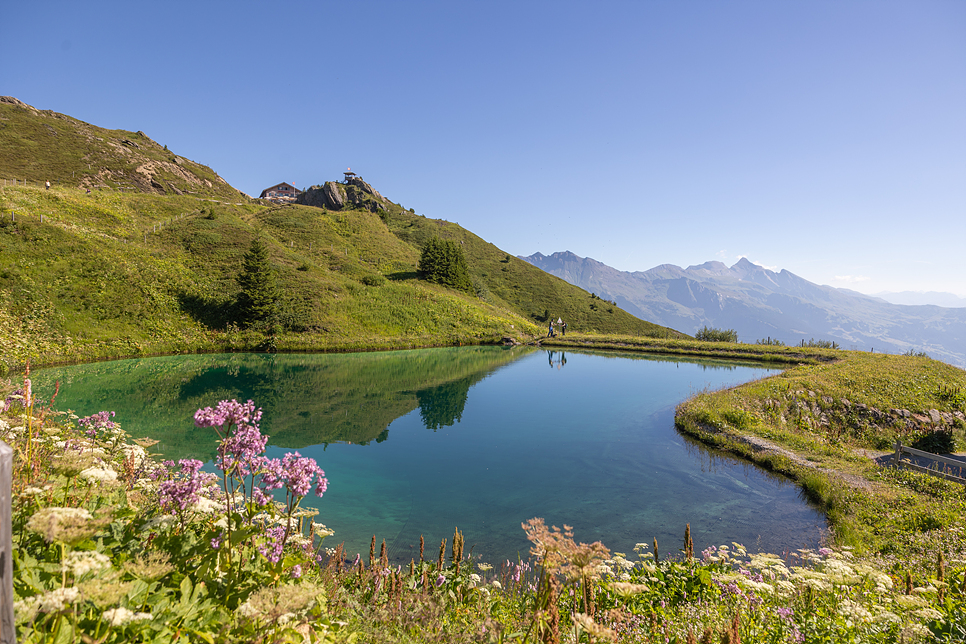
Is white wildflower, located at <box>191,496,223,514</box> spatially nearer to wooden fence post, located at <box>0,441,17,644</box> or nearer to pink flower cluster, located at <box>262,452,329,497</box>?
pink flower cluster, located at <box>262,452,329,497</box>

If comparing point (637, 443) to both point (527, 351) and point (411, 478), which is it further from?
point (527, 351)

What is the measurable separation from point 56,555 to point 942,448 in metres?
21.8

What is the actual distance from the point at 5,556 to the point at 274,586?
196 cm

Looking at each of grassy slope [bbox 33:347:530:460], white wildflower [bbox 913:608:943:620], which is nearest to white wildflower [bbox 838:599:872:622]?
white wildflower [bbox 913:608:943:620]

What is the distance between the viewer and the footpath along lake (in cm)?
834

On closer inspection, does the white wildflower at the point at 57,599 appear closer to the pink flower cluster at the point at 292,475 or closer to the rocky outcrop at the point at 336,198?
the pink flower cluster at the point at 292,475

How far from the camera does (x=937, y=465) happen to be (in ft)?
35.9

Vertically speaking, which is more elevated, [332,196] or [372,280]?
[332,196]

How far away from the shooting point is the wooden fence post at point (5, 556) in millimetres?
1239

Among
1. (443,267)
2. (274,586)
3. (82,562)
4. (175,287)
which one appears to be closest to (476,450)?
(274,586)

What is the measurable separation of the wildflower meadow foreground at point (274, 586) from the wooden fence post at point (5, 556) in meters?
0.35

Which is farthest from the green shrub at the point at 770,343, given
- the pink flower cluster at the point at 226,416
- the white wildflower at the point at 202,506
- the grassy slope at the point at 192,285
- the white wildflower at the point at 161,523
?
the white wildflower at the point at 161,523

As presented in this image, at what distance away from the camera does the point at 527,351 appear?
40.4m

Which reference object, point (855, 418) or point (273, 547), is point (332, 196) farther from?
point (273, 547)
